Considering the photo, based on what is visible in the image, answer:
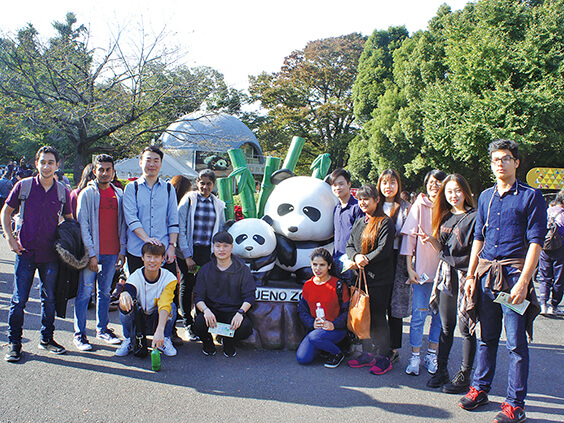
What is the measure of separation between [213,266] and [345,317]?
49.3 inches

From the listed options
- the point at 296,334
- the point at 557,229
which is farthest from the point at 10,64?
the point at 557,229

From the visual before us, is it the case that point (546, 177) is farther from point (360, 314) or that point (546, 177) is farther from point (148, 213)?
point (148, 213)

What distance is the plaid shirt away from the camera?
13.7 ft

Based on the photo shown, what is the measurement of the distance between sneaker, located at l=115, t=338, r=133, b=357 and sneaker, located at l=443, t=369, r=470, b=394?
259 centimetres

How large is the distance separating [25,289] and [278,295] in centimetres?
217

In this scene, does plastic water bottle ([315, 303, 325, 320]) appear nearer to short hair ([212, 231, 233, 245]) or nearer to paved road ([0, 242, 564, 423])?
paved road ([0, 242, 564, 423])

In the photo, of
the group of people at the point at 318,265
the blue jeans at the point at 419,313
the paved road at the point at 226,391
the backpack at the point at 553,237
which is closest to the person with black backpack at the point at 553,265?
the backpack at the point at 553,237

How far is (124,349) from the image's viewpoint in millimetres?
3645

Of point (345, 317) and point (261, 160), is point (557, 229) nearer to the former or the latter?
point (345, 317)

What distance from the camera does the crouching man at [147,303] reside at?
141 inches

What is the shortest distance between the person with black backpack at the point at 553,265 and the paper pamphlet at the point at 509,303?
3.18 m

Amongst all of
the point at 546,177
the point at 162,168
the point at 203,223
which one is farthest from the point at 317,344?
the point at 162,168

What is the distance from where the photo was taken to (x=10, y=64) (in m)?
11.8

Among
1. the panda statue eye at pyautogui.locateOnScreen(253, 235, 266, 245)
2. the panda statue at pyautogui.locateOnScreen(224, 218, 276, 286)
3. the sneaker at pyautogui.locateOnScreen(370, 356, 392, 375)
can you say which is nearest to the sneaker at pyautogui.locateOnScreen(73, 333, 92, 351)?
the panda statue at pyautogui.locateOnScreen(224, 218, 276, 286)
